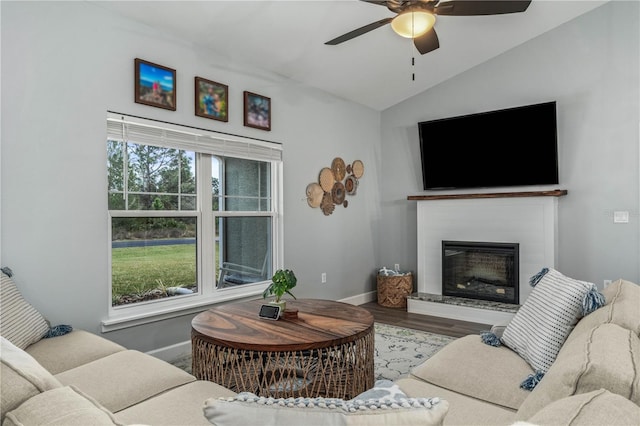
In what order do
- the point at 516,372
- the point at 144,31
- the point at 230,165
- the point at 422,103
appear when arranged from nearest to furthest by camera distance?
the point at 516,372 < the point at 144,31 < the point at 230,165 < the point at 422,103

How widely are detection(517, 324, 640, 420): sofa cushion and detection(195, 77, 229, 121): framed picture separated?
317 centimetres

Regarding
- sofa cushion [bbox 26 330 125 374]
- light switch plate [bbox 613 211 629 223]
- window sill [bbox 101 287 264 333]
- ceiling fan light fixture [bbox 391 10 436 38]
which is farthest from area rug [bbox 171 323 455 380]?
ceiling fan light fixture [bbox 391 10 436 38]

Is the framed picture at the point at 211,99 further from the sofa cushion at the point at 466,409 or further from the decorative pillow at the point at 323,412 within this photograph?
the decorative pillow at the point at 323,412

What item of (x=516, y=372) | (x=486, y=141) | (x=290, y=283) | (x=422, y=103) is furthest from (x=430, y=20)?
(x=422, y=103)

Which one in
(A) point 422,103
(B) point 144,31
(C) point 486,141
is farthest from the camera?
(A) point 422,103

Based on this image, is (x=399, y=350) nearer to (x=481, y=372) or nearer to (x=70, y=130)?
(x=481, y=372)

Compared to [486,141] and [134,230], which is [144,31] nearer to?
[134,230]

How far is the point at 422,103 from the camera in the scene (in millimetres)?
5223

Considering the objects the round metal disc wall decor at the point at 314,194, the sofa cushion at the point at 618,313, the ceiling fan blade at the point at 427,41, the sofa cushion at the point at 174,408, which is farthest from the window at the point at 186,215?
the sofa cushion at the point at 618,313

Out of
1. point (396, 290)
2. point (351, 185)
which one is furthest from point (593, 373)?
point (351, 185)

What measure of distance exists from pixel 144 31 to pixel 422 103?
344 centimetres

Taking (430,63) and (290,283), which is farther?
(430,63)

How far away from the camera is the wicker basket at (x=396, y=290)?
501 centimetres

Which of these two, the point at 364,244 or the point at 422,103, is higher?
the point at 422,103
